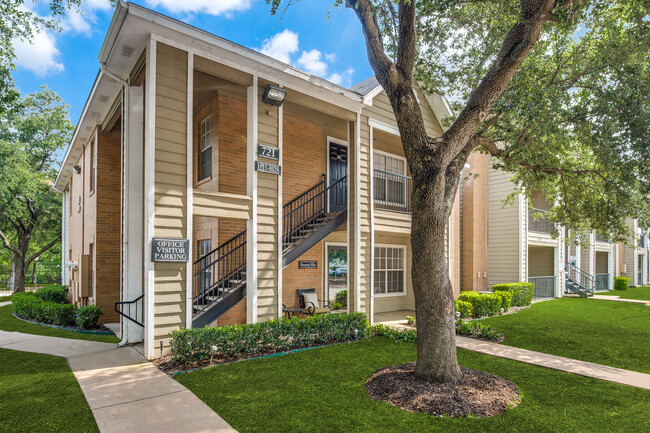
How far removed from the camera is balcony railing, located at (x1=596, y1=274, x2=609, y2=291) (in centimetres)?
2339

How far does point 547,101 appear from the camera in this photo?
7832 mm

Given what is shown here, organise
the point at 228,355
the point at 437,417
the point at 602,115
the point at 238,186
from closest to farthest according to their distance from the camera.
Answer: the point at 437,417, the point at 228,355, the point at 602,115, the point at 238,186

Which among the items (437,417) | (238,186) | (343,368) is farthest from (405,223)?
(437,417)

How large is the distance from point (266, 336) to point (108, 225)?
6020mm

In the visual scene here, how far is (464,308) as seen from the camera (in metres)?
11.7

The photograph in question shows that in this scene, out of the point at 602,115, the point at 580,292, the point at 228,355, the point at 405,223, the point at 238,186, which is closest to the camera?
the point at 228,355

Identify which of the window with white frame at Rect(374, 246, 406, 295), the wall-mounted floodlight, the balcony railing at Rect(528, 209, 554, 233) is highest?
the wall-mounted floodlight

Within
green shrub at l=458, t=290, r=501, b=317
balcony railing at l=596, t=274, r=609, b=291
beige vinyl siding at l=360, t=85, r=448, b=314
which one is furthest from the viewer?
balcony railing at l=596, t=274, r=609, b=291

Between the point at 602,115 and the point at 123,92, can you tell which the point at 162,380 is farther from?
the point at 602,115

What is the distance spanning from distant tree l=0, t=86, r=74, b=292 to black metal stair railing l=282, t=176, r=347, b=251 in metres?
16.7

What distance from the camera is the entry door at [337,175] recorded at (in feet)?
37.3

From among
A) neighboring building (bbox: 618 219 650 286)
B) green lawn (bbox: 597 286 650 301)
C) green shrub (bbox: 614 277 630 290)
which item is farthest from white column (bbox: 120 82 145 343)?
neighboring building (bbox: 618 219 650 286)

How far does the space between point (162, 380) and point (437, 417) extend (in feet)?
12.4

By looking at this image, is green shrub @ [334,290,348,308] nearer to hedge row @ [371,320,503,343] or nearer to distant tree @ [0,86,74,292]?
hedge row @ [371,320,503,343]
